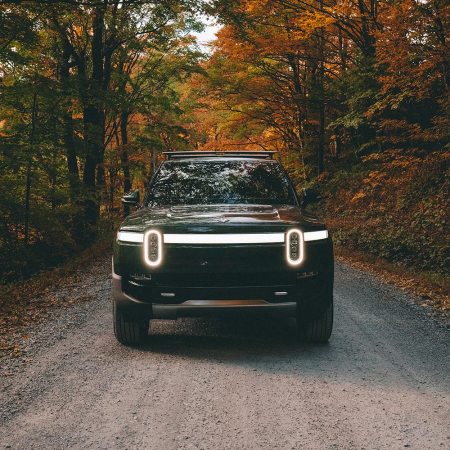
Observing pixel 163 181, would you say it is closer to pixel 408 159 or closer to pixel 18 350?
pixel 18 350

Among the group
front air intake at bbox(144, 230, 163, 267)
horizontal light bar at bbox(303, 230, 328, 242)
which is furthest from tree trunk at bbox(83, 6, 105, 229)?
horizontal light bar at bbox(303, 230, 328, 242)

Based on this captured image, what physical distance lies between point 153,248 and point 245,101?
1736 cm

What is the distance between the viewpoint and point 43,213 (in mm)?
12234

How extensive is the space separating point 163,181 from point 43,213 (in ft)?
23.6

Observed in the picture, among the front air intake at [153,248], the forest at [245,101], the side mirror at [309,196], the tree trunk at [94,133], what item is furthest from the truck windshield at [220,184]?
the tree trunk at [94,133]

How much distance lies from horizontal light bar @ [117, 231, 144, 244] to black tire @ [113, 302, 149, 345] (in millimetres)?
625

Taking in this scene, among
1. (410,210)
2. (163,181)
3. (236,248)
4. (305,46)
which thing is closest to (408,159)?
(410,210)

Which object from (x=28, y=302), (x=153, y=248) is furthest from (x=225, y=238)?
(x=28, y=302)

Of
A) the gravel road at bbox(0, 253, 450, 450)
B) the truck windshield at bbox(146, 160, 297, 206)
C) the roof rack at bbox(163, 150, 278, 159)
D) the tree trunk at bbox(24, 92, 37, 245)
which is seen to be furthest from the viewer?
the tree trunk at bbox(24, 92, 37, 245)

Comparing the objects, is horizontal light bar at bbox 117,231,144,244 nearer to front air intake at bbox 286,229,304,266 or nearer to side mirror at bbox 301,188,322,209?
front air intake at bbox 286,229,304,266

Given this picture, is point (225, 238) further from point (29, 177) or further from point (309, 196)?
point (29, 177)

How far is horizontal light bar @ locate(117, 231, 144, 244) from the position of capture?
14.9ft

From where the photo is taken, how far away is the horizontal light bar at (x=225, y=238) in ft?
14.6

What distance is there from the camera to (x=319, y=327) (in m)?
4.94
